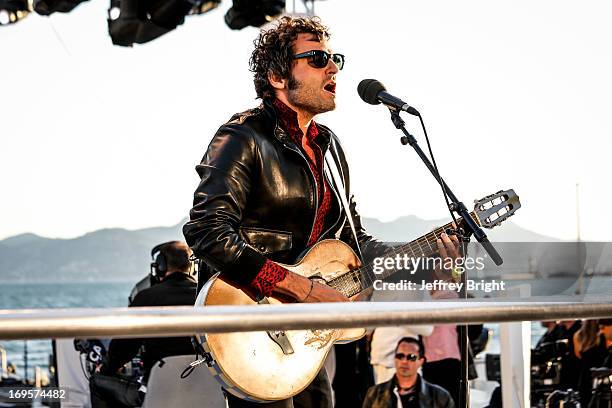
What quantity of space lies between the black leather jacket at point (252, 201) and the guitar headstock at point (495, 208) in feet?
1.50

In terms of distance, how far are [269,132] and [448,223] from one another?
0.65 meters

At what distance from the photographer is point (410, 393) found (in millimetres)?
4008

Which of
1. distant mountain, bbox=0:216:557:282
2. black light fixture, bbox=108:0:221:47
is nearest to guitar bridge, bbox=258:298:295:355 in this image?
black light fixture, bbox=108:0:221:47

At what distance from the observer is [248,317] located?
181 centimetres

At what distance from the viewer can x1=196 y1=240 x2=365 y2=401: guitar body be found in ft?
10.5

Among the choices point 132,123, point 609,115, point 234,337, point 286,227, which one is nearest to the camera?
point 234,337

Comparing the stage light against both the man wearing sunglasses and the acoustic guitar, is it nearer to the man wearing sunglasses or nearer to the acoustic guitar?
the man wearing sunglasses

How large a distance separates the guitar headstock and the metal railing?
1395 millimetres

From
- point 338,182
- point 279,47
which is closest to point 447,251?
point 338,182

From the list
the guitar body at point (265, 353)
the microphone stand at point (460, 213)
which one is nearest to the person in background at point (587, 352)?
the microphone stand at point (460, 213)

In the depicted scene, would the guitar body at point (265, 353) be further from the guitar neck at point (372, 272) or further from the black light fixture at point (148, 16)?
the black light fixture at point (148, 16)

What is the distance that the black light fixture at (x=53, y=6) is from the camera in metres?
6.95

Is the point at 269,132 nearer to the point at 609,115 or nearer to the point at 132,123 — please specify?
the point at 609,115

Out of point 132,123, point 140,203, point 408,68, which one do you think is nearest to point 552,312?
point 408,68
